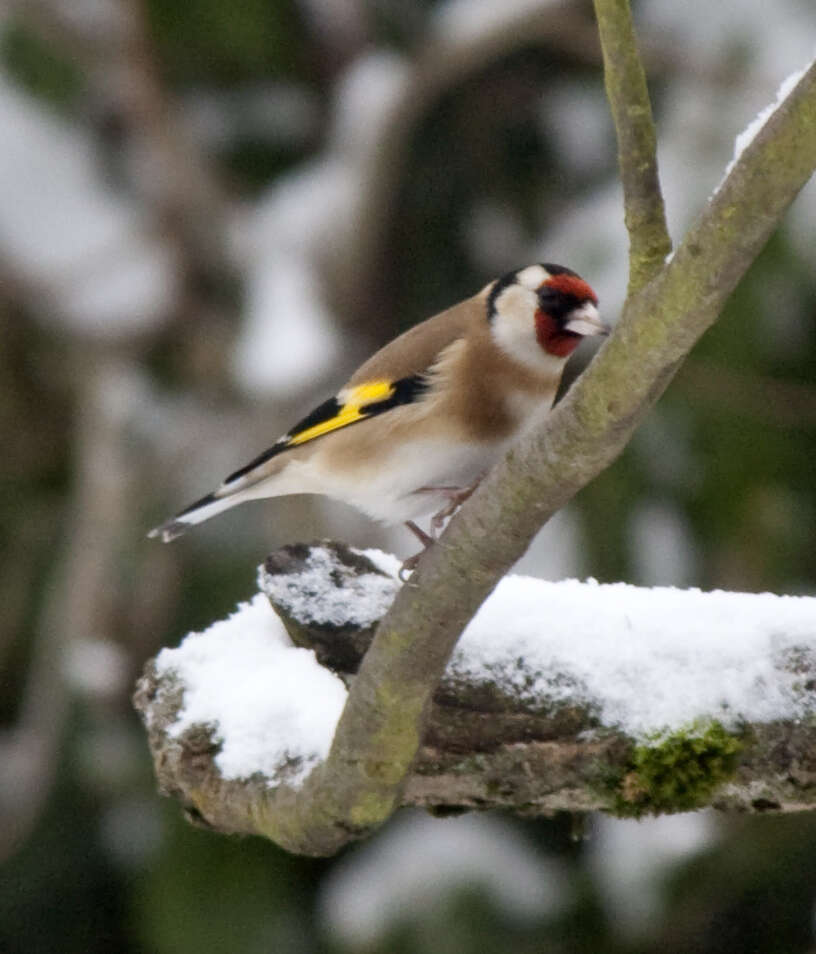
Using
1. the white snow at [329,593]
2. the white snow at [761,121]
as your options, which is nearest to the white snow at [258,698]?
the white snow at [329,593]

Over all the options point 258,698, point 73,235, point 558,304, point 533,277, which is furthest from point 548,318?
point 73,235

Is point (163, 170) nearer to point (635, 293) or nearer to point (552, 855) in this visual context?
point (552, 855)

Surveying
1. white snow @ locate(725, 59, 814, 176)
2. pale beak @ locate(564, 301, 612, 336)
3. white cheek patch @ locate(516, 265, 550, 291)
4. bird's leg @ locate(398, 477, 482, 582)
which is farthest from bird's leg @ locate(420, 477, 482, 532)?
white snow @ locate(725, 59, 814, 176)

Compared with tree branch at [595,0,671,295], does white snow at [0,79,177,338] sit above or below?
above

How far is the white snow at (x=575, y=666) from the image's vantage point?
7.32 feet

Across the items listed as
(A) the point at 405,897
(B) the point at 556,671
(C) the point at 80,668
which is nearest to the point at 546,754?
(B) the point at 556,671

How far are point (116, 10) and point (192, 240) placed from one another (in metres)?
0.94

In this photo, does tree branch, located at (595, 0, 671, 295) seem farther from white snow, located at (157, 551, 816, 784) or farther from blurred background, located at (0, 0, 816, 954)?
blurred background, located at (0, 0, 816, 954)

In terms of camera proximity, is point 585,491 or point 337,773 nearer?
point 337,773

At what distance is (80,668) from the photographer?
4.80 m

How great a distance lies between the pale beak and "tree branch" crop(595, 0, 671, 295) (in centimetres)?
127

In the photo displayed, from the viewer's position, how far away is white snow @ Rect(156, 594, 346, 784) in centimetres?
228

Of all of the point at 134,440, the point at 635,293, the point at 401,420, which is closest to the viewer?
the point at 635,293

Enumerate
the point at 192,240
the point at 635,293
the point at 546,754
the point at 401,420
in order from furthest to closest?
1. the point at 192,240
2. the point at 401,420
3. the point at 546,754
4. the point at 635,293
